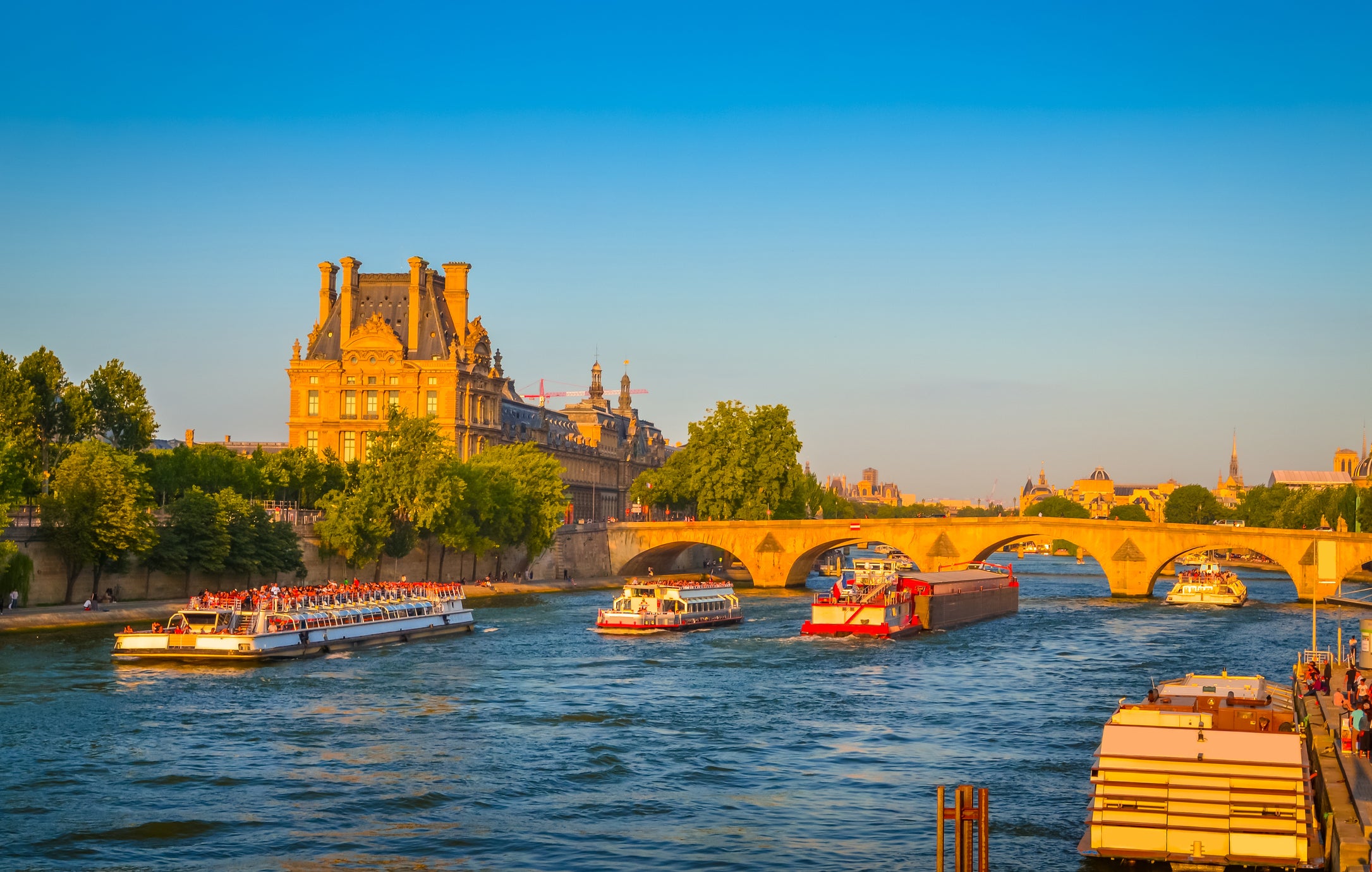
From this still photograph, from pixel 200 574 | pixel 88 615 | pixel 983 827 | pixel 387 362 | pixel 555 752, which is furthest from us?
pixel 387 362

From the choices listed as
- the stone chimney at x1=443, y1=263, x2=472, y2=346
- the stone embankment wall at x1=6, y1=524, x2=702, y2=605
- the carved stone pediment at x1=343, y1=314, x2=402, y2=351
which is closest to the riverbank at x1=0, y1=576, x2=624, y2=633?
the stone embankment wall at x1=6, y1=524, x2=702, y2=605

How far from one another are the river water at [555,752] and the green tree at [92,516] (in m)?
6.32

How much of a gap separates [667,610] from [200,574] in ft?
89.1

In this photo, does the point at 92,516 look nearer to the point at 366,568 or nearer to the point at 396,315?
the point at 366,568

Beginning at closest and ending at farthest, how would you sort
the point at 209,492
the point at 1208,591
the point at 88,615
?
the point at 88,615, the point at 209,492, the point at 1208,591

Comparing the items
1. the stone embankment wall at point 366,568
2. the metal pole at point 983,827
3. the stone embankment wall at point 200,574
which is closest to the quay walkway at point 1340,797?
the metal pole at point 983,827

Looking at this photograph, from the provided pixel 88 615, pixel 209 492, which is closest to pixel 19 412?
pixel 209 492

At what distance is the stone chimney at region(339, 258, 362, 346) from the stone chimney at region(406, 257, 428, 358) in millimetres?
5501

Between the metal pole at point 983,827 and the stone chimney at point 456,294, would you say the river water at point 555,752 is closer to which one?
the metal pole at point 983,827

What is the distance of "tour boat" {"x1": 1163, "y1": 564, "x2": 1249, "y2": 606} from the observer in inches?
4220

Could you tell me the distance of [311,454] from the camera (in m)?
114

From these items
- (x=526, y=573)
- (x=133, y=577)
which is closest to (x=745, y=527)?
(x=526, y=573)

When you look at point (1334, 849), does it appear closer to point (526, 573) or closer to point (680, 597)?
point (680, 597)

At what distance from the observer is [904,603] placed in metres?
85.2
